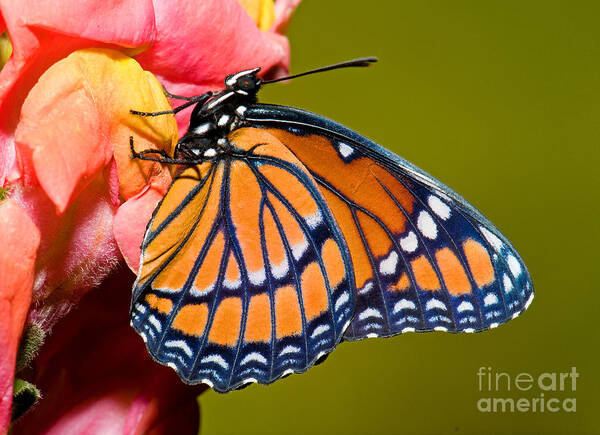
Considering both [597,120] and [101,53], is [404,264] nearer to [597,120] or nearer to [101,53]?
[101,53]

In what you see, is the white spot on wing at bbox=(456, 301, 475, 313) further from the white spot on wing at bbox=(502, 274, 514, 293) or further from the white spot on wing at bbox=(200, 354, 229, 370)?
the white spot on wing at bbox=(200, 354, 229, 370)

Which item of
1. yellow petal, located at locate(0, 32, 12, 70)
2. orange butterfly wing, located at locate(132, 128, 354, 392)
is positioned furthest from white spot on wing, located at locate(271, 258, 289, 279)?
yellow petal, located at locate(0, 32, 12, 70)

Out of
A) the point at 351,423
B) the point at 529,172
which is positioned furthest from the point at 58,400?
the point at 529,172

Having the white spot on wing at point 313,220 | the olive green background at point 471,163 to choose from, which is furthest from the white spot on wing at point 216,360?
the olive green background at point 471,163

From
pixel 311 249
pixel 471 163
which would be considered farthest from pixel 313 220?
pixel 471 163

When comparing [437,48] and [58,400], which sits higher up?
[437,48]

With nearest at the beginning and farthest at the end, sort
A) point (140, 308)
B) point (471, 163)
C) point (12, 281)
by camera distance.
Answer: point (12, 281), point (140, 308), point (471, 163)

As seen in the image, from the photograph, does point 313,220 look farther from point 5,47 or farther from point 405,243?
point 5,47
